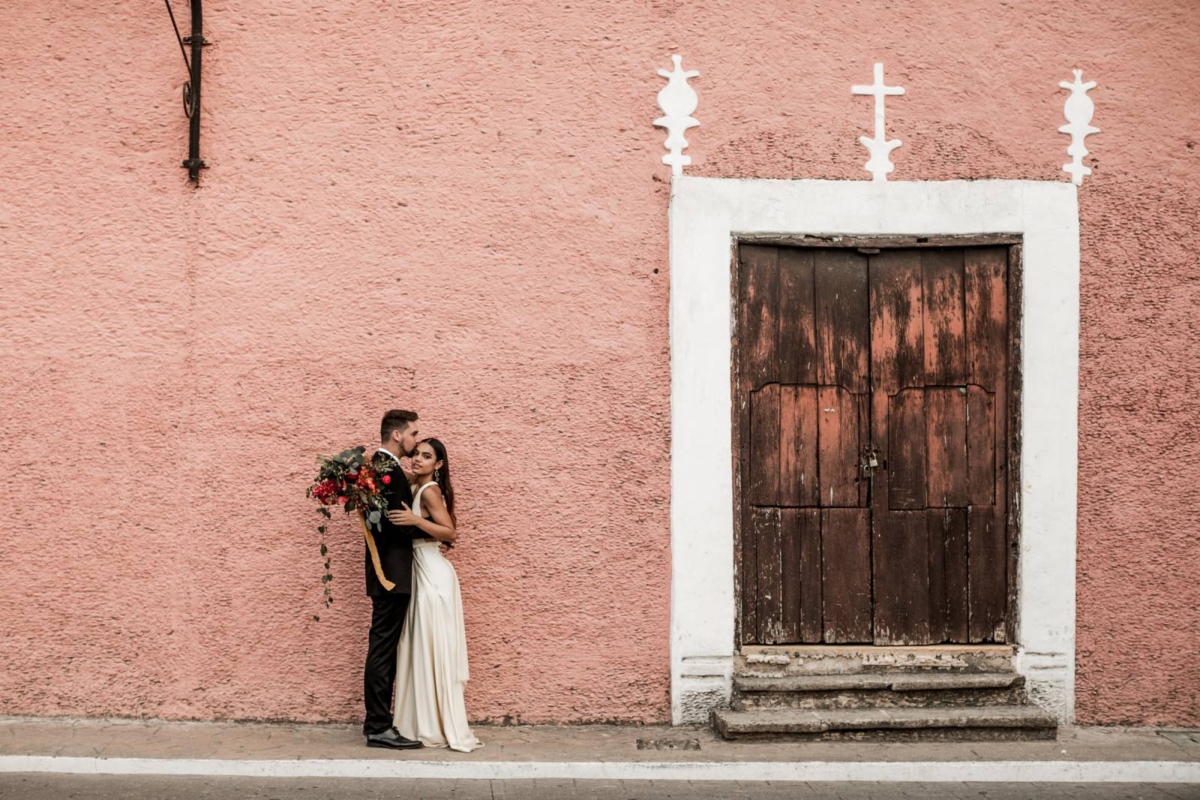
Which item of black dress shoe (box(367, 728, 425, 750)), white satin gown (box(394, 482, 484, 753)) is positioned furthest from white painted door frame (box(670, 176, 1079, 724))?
black dress shoe (box(367, 728, 425, 750))

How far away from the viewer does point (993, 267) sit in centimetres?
601

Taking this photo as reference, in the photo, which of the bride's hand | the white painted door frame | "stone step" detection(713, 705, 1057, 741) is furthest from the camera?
the white painted door frame

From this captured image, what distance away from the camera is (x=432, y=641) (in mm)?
5406

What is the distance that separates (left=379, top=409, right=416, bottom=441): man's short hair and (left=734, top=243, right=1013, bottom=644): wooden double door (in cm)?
183

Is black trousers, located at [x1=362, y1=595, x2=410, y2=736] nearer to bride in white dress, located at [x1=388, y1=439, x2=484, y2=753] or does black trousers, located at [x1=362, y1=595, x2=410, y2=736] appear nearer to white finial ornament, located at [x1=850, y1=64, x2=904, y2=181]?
bride in white dress, located at [x1=388, y1=439, x2=484, y2=753]

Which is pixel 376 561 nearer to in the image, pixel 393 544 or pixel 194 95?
pixel 393 544

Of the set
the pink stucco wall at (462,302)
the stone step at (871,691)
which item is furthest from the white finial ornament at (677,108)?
the stone step at (871,691)

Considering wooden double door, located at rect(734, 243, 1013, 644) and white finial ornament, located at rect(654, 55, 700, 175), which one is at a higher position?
white finial ornament, located at rect(654, 55, 700, 175)

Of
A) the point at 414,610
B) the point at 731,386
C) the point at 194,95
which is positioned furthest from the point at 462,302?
the point at 194,95

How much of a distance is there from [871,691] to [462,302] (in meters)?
2.93

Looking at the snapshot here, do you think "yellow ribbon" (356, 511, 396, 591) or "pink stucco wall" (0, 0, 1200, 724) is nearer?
"yellow ribbon" (356, 511, 396, 591)

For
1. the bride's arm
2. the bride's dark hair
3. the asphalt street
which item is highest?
the bride's dark hair

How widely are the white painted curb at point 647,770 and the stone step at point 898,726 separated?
1.17 feet

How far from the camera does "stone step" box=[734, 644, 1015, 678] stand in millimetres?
5875
